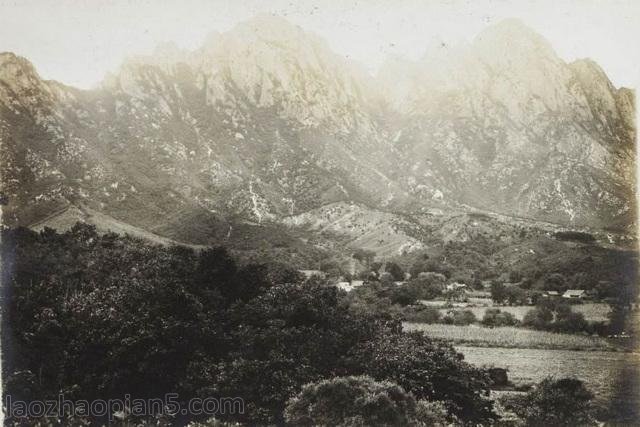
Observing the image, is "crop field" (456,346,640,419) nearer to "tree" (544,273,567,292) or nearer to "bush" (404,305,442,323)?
"bush" (404,305,442,323)

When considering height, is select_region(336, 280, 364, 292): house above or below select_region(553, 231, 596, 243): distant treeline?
below

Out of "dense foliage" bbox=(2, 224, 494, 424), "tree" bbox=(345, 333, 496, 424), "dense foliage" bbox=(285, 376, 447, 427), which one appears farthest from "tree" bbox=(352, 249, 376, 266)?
"dense foliage" bbox=(285, 376, 447, 427)

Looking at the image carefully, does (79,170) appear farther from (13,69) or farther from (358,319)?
(358,319)

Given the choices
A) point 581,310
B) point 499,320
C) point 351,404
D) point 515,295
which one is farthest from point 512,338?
point 351,404

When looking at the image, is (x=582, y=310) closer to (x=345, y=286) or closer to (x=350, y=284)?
(x=345, y=286)

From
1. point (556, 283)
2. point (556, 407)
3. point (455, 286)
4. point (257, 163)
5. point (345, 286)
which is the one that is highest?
point (257, 163)

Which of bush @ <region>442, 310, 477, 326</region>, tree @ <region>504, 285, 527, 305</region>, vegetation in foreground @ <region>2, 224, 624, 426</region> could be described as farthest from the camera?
tree @ <region>504, 285, 527, 305</region>
